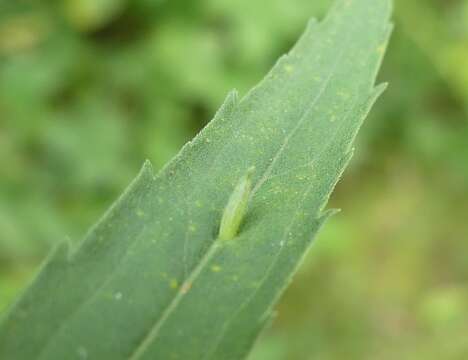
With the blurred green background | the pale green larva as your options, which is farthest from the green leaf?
the blurred green background

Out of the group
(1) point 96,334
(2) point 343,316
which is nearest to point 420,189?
Result: (2) point 343,316

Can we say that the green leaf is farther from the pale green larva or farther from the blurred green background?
the blurred green background

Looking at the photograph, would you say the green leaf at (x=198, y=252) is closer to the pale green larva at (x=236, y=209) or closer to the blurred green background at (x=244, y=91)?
the pale green larva at (x=236, y=209)

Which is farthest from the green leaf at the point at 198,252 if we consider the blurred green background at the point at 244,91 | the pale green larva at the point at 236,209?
the blurred green background at the point at 244,91

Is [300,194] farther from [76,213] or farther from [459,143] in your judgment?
[459,143]

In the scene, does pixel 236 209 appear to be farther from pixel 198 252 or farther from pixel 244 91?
pixel 244 91
